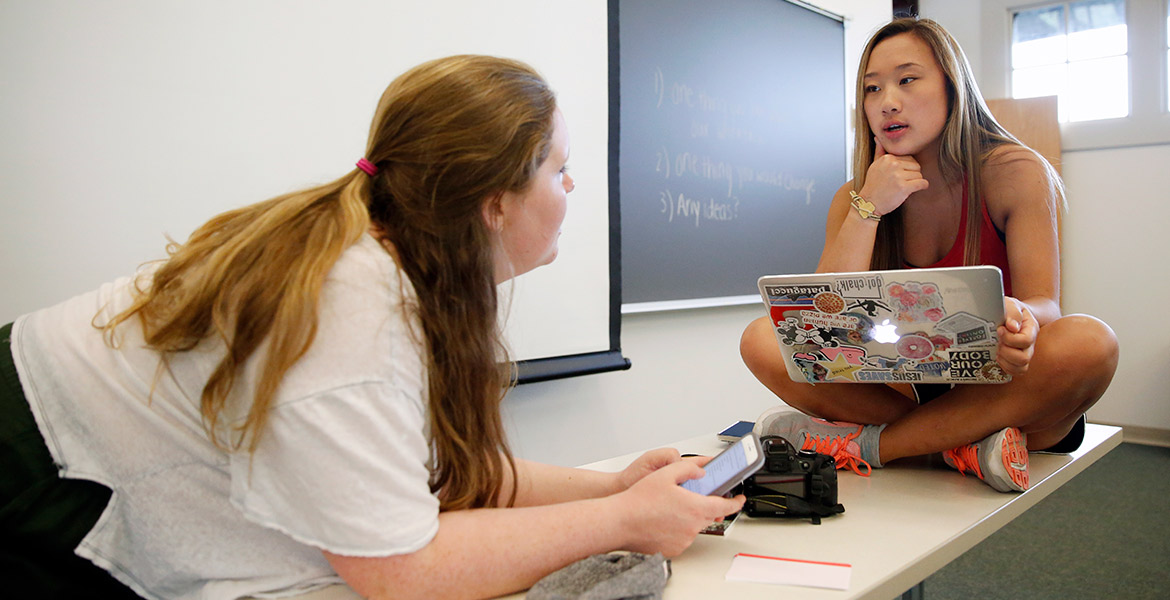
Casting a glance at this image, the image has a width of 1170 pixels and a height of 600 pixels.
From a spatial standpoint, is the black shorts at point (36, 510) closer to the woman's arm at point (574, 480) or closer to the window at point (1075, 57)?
the woman's arm at point (574, 480)

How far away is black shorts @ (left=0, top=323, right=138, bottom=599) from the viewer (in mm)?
660

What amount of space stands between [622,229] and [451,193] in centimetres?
140

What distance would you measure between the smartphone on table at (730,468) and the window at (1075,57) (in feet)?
12.1

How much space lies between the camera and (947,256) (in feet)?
4.51

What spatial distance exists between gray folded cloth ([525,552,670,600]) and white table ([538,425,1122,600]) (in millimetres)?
37

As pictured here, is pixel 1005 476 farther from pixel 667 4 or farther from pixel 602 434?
pixel 667 4

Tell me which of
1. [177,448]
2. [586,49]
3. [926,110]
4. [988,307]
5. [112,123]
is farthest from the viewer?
[586,49]

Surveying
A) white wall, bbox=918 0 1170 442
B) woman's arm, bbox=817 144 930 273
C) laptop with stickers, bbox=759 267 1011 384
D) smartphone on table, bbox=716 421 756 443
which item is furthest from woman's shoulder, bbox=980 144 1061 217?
white wall, bbox=918 0 1170 442

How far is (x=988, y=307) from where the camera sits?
928mm

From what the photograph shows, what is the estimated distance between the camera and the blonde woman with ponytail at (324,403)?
62cm

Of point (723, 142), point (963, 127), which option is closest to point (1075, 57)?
point (723, 142)

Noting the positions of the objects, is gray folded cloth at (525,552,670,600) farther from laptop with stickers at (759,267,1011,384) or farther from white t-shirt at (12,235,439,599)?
laptop with stickers at (759,267,1011,384)

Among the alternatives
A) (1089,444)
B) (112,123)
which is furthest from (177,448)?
(1089,444)

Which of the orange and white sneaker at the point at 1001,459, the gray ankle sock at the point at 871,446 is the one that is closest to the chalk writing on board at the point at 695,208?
the gray ankle sock at the point at 871,446
